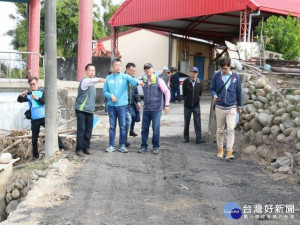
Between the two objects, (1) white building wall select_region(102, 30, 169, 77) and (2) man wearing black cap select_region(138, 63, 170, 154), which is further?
(1) white building wall select_region(102, 30, 169, 77)

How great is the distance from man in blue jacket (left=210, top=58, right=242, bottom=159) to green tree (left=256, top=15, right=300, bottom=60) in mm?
5615

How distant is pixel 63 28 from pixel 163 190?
2650 centimetres

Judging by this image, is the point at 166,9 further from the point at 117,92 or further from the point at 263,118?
the point at 117,92

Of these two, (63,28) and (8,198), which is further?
(63,28)

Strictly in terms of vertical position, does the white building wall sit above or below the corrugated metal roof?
below

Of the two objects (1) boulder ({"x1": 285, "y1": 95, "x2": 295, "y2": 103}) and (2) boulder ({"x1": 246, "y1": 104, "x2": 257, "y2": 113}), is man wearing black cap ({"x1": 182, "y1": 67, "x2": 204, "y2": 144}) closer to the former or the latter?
(2) boulder ({"x1": 246, "y1": 104, "x2": 257, "y2": 113})

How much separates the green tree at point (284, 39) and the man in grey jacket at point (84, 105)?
23.1ft

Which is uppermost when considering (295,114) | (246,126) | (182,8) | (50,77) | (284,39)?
(182,8)

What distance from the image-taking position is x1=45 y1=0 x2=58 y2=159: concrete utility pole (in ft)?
23.9

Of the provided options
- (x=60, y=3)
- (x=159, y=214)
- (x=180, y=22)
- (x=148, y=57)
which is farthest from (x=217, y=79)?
(x=60, y=3)

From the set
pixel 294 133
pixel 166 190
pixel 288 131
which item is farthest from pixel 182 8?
pixel 166 190

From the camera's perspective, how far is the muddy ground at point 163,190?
4672mm

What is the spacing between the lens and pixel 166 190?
563cm

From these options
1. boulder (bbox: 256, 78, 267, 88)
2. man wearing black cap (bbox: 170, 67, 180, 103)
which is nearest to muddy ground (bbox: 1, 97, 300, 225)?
boulder (bbox: 256, 78, 267, 88)
